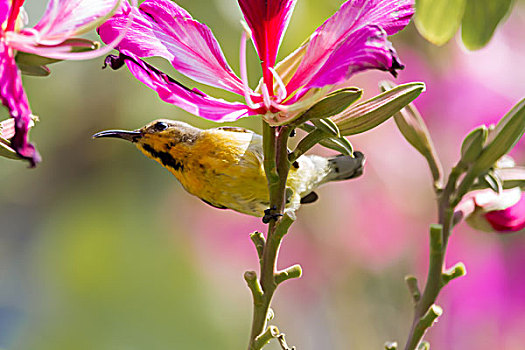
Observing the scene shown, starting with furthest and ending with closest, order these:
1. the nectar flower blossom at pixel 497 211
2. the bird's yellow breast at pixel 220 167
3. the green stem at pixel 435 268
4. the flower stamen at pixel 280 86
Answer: the bird's yellow breast at pixel 220 167 < the nectar flower blossom at pixel 497 211 < the green stem at pixel 435 268 < the flower stamen at pixel 280 86

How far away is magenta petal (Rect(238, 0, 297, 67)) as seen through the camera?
0.67 meters

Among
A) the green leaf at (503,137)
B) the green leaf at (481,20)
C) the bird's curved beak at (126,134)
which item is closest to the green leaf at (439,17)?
the green leaf at (481,20)

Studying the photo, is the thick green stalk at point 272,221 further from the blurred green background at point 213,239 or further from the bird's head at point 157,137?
the blurred green background at point 213,239

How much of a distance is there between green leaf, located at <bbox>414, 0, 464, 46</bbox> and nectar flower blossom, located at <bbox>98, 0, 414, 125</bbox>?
21 cm

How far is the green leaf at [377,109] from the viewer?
667mm

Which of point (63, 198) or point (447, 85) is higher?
point (447, 85)

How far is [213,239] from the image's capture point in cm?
231

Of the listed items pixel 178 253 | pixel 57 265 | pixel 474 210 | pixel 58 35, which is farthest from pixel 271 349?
pixel 58 35

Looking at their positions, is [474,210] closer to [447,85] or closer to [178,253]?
[447,85]

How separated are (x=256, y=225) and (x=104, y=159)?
64cm

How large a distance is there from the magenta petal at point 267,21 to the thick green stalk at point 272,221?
8 cm

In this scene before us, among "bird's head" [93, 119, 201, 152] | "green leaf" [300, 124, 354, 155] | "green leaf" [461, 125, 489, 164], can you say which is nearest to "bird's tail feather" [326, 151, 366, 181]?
"bird's head" [93, 119, 201, 152]

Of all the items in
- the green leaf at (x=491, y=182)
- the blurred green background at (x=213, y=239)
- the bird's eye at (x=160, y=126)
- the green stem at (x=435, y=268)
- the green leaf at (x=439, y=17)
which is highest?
the green leaf at (x=439, y=17)

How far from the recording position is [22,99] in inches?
21.9
